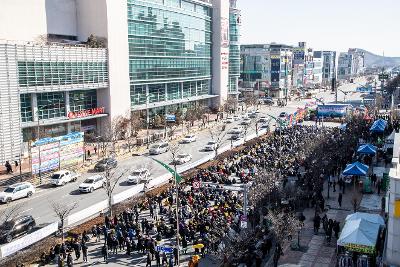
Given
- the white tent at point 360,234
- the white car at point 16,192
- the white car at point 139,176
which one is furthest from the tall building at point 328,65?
the white tent at point 360,234

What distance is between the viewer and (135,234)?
76.7ft

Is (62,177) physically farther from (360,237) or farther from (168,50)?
(168,50)

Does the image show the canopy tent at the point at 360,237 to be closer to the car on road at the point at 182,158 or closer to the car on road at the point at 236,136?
the car on road at the point at 182,158

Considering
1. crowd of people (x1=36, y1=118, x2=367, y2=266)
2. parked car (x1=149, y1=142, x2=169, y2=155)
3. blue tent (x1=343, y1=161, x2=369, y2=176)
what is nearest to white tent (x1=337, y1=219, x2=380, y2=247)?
crowd of people (x1=36, y1=118, x2=367, y2=266)

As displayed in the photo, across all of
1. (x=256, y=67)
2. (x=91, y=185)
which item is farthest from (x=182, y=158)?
(x=256, y=67)

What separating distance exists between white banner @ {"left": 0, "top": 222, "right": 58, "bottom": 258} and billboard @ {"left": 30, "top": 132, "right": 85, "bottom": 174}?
1376cm

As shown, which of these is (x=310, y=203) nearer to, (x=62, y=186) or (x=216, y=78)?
(x=62, y=186)

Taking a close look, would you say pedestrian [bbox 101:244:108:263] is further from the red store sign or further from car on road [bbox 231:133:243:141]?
car on road [bbox 231:133:243:141]

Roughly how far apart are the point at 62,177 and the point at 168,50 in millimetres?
39335

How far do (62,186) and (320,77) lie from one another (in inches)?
6004

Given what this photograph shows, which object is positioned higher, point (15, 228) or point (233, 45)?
point (233, 45)

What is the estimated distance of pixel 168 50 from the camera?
2803 inches

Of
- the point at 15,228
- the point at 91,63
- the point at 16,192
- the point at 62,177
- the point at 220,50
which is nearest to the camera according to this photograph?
the point at 15,228

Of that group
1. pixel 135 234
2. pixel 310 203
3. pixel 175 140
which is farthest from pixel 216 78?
pixel 135 234
